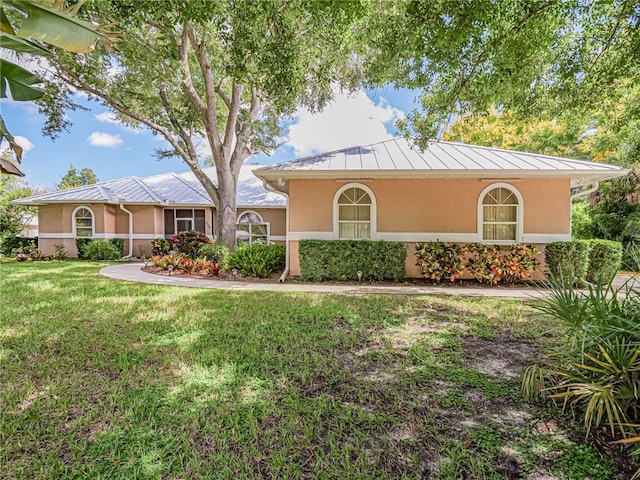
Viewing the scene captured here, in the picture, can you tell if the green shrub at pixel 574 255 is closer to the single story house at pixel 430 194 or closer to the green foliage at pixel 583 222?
the single story house at pixel 430 194

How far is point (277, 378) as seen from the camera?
3600mm

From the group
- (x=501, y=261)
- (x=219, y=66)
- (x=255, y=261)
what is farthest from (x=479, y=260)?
(x=219, y=66)

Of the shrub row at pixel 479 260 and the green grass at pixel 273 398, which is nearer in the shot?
the green grass at pixel 273 398

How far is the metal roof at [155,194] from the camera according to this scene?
1586 cm

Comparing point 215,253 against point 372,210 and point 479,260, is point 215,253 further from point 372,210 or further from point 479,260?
point 479,260

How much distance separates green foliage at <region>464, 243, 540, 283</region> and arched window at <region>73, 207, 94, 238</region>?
60.7 ft

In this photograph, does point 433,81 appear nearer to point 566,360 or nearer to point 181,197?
point 566,360

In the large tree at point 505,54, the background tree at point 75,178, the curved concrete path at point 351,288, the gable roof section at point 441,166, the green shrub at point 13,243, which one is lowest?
the curved concrete path at point 351,288

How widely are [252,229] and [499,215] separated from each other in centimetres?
1268

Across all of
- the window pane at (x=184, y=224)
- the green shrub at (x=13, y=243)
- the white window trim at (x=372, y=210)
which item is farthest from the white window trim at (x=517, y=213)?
the green shrub at (x=13, y=243)

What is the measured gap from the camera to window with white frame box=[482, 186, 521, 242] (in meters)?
9.65

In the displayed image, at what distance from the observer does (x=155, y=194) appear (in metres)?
17.3

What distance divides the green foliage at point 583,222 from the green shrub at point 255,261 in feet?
52.8

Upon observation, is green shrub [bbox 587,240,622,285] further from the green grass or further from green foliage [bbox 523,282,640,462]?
green foliage [bbox 523,282,640,462]
